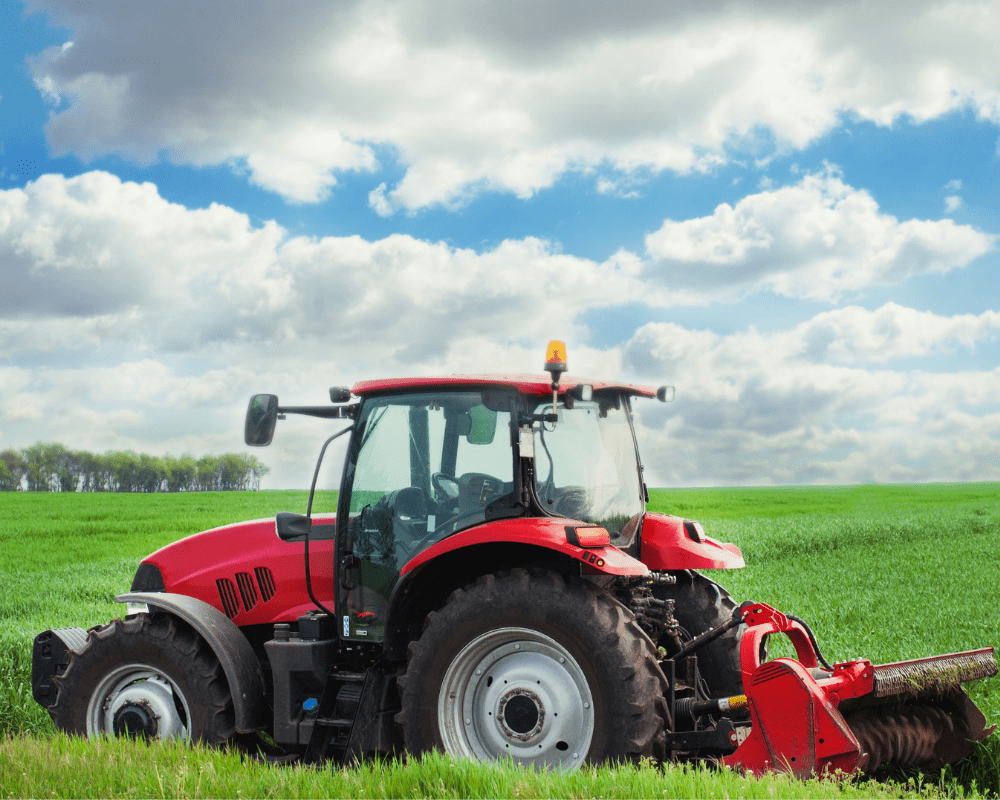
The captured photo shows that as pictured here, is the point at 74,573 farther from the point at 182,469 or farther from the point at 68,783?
the point at 182,469

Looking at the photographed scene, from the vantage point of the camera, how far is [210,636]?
5324mm

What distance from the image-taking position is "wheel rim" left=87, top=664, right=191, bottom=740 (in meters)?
5.36

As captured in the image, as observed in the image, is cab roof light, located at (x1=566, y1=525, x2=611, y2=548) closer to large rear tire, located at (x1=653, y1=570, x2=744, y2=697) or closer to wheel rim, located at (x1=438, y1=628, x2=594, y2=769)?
wheel rim, located at (x1=438, y1=628, x2=594, y2=769)

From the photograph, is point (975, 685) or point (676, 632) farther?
point (975, 685)

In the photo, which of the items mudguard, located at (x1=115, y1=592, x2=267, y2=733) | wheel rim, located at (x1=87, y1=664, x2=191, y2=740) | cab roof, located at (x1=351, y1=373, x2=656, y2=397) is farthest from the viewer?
wheel rim, located at (x1=87, y1=664, x2=191, y2=740)

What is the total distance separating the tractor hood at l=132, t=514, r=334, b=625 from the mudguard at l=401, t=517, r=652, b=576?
1.20m

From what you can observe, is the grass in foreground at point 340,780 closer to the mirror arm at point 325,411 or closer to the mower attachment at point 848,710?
the mower attachment at point 848,710

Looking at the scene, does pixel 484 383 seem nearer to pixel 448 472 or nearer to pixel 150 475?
pixel 448 472

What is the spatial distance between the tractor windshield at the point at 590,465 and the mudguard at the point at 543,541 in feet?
0.98

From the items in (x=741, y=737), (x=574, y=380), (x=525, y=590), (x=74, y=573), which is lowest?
(x=74, y=573)

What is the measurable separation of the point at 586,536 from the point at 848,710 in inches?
70.0

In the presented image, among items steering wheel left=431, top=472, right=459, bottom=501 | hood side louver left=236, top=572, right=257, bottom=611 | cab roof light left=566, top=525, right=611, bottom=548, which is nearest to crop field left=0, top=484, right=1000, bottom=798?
steering wheel left=431, top=472, right=459, bottom=501

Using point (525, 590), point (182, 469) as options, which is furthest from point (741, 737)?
point (182, 469)

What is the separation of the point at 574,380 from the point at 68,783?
3590 millimetres
